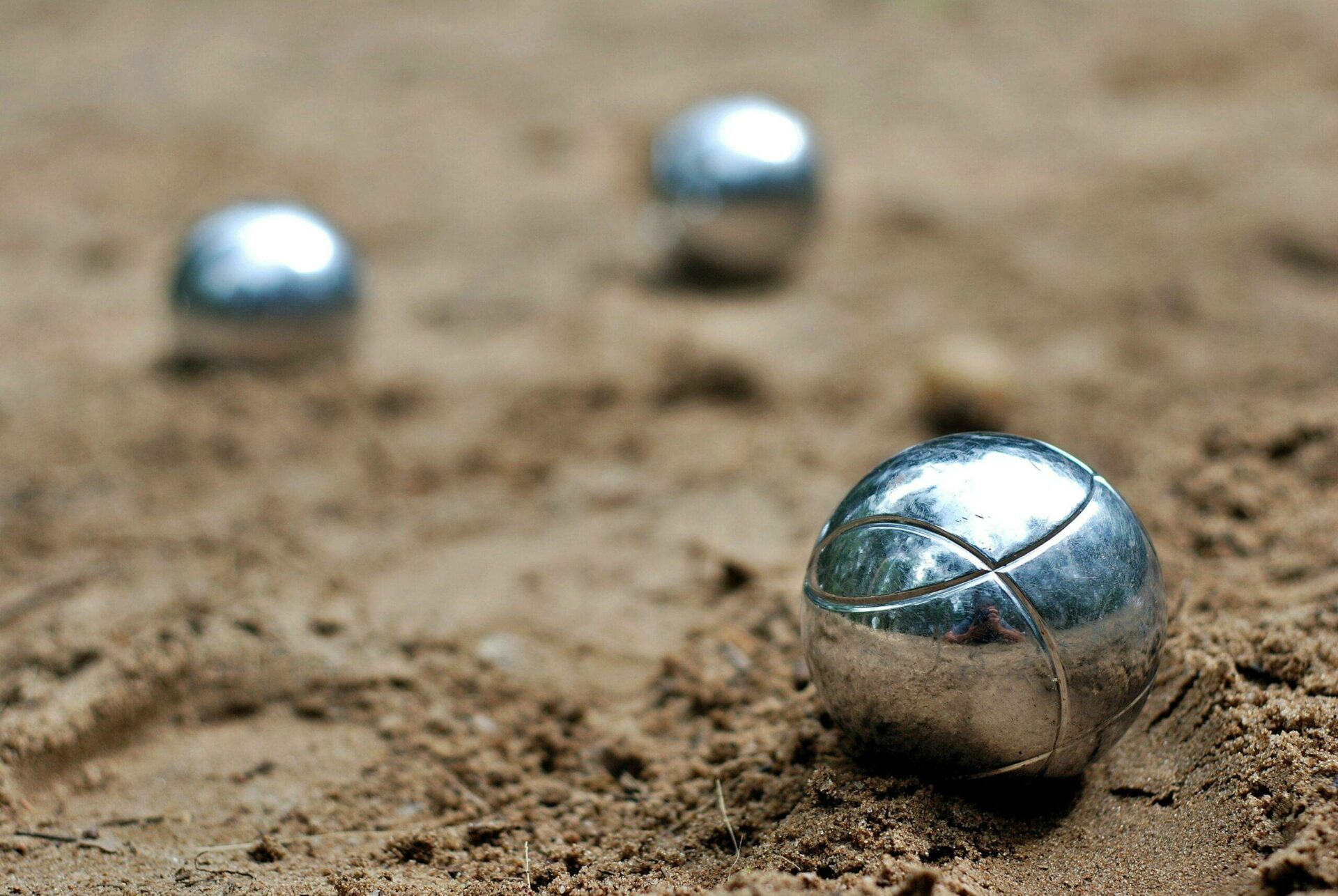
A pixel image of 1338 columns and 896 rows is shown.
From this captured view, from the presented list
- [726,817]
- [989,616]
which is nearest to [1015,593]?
[989,616]

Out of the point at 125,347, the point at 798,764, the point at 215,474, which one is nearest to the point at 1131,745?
the point at 798,764

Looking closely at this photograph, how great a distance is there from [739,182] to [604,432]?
188cm

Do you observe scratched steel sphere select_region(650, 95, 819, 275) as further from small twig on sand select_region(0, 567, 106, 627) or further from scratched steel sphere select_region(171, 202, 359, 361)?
small twig on sand select_region(0, 567, 106, 627)

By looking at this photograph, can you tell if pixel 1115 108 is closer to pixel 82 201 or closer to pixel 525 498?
pixel 525 498

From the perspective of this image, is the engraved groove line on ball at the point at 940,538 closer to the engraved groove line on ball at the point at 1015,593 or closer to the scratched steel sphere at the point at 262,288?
the engraved groove line on ball at the point at 1015,593

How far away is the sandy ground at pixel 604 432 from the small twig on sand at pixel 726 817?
0.03 metres

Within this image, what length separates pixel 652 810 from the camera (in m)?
2.97

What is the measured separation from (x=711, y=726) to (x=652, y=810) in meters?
0.37

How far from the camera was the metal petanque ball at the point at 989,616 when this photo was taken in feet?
8.30

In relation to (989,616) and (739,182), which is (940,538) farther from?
(739,182)

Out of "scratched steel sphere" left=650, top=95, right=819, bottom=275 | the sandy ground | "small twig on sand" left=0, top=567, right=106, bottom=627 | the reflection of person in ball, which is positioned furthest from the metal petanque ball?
"scratched steel sphere" left=650, top=95, right=819, bottom=275

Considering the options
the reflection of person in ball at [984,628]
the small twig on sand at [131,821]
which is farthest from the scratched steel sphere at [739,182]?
the small twig on sand at [131,821]

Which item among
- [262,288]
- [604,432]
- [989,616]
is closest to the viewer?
[989,616]

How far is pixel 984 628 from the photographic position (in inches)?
99.1
